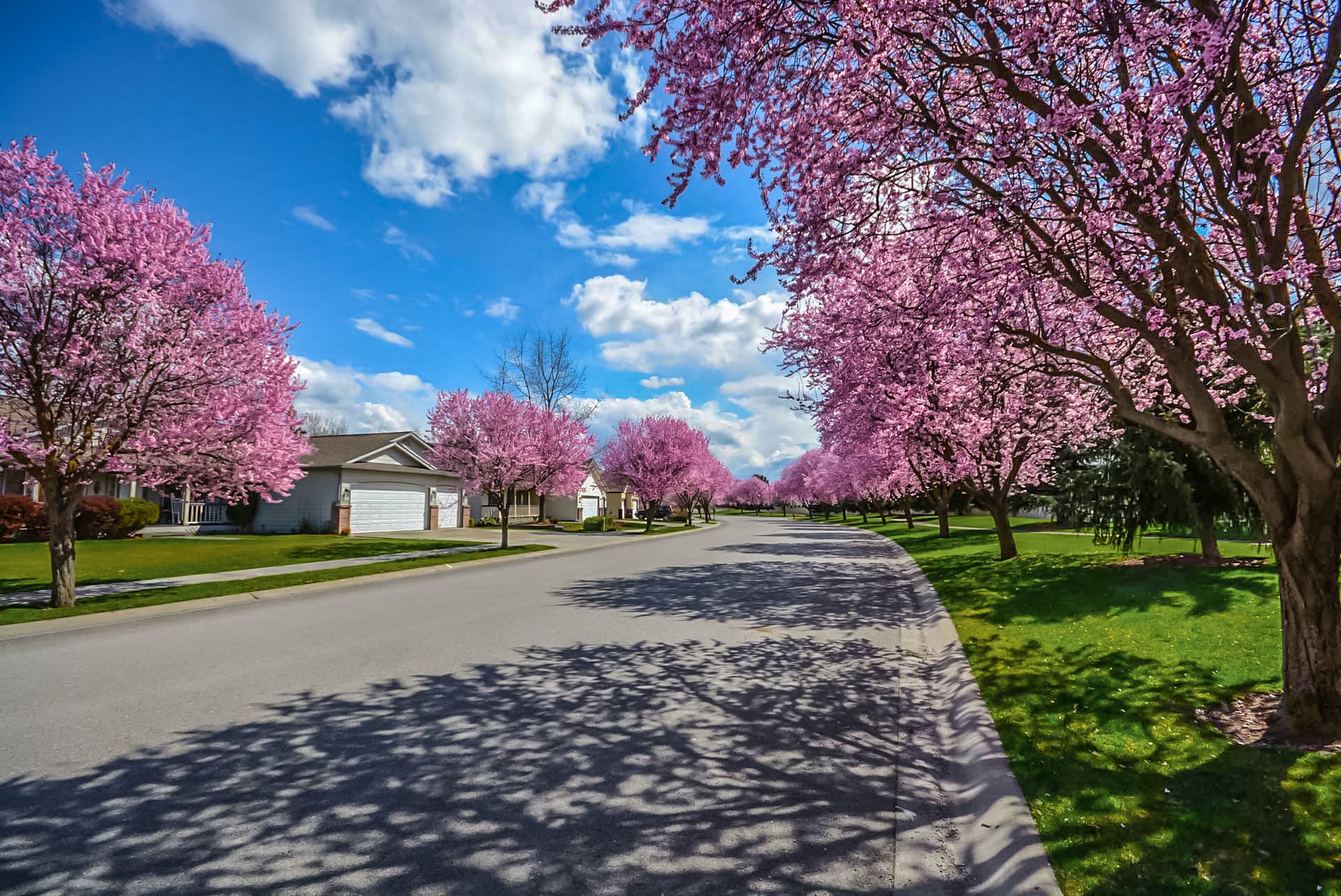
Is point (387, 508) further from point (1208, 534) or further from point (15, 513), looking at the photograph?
point (1208, 534)

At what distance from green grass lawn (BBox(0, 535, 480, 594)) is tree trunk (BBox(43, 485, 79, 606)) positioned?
2.60 metres

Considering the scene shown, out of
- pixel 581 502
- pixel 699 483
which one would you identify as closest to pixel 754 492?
pixel 581 502

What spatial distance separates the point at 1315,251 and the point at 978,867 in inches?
187

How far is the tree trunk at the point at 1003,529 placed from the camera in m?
15.6

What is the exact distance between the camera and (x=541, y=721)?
5.08 m

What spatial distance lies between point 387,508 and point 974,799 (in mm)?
34404

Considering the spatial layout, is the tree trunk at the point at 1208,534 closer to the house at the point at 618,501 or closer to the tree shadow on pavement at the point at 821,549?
the tree shadow on pavement at the point at 821,549

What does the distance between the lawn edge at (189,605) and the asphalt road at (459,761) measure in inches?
21.5

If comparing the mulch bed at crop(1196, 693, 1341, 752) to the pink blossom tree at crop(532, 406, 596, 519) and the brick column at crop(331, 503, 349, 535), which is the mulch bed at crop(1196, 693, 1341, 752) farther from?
the brick column at crop(331, 503, 349, 535)

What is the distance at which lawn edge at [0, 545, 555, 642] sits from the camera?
8.84m

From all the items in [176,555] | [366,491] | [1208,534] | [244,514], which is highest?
[366,491]

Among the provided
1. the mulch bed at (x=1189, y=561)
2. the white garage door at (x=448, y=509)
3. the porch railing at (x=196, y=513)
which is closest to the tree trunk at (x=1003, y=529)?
the mulch bed at (x=1189, y=561)

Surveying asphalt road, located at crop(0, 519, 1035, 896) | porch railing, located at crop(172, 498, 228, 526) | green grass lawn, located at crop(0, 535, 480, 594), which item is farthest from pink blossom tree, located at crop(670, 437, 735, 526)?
asphalt road, located at crop(0, 519, 1035, 896)

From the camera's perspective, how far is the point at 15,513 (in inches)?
887
